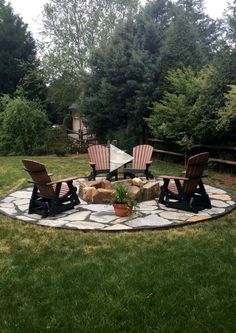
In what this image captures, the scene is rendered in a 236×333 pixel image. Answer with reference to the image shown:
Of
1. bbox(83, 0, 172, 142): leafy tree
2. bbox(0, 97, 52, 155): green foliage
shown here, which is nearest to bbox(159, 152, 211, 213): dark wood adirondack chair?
bbox(83, 0, 172, 142): leafy tree

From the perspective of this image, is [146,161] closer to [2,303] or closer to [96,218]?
[96,218]

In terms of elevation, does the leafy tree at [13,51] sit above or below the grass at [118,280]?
above

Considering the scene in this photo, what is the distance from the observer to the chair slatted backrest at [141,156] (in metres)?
7.58

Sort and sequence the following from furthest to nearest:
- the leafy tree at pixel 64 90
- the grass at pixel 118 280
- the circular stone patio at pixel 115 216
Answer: the leafy tree at pixel 64 90 → the circular stone patio at pixel 115 216 → the grass at pixel 118 280

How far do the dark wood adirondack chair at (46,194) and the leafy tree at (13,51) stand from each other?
15209 mm

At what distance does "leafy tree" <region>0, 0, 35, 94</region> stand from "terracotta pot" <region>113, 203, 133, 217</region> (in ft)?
52.1

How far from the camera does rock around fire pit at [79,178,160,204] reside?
5.84 meters

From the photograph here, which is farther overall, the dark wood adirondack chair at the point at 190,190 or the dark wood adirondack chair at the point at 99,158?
the dark wood adirondack chair at the point at 99,158

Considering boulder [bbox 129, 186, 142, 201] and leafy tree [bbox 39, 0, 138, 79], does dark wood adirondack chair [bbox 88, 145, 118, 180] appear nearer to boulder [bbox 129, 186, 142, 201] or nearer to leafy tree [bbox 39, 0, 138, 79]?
boulder [bbox 129, 186, 142, 201]

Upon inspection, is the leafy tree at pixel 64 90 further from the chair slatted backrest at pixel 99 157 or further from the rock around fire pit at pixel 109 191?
the rock around fire pit at pixel 109 191

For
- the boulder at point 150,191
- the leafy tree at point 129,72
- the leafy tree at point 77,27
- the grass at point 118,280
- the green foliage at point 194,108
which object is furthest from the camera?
the leafy tree at point 77,27

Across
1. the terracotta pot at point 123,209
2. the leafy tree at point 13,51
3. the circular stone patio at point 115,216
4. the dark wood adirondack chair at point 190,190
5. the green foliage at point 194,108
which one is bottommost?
the circular stone patio at point 115,216

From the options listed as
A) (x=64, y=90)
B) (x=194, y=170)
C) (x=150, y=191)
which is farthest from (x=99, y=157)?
(x=64, y=90)

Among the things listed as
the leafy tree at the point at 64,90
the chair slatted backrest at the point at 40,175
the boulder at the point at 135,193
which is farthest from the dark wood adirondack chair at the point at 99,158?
the leafy tree at the point at 64,90
